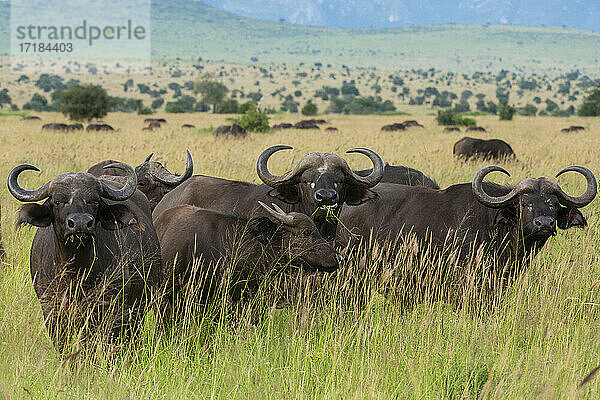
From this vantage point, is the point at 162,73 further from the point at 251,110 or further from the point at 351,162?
the point at 351,162

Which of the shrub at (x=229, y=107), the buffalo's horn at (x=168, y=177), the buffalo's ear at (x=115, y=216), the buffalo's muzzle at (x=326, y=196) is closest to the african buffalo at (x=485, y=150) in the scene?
the buffalo's horn at (x=168, y=177)

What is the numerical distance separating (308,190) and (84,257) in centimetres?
253

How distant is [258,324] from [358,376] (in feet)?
3.94

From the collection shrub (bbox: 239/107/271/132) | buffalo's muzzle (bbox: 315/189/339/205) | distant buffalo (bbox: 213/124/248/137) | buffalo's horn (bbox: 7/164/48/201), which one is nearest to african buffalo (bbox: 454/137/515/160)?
distant buffalo (bbox: 213/124/248/137)

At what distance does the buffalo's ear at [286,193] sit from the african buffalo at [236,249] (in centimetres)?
110

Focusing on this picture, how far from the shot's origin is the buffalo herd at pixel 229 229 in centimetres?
458

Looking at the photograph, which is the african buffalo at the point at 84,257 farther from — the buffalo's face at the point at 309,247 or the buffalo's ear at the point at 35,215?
the buffalo's face at the point at 309,247

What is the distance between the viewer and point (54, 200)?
4406 millimetres

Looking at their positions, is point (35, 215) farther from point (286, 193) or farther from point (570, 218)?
point (570, 218)

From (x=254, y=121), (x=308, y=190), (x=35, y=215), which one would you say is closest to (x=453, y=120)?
(x=254, y=121)

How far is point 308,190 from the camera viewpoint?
6.59m

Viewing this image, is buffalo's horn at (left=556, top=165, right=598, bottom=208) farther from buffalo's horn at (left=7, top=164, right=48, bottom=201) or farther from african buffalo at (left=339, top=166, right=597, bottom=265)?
buffalo's horn at (left=7, top=164, right=48, bottom=201)

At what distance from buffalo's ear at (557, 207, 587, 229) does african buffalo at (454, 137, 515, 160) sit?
11.0 metres

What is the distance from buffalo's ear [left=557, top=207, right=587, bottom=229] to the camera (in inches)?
238
